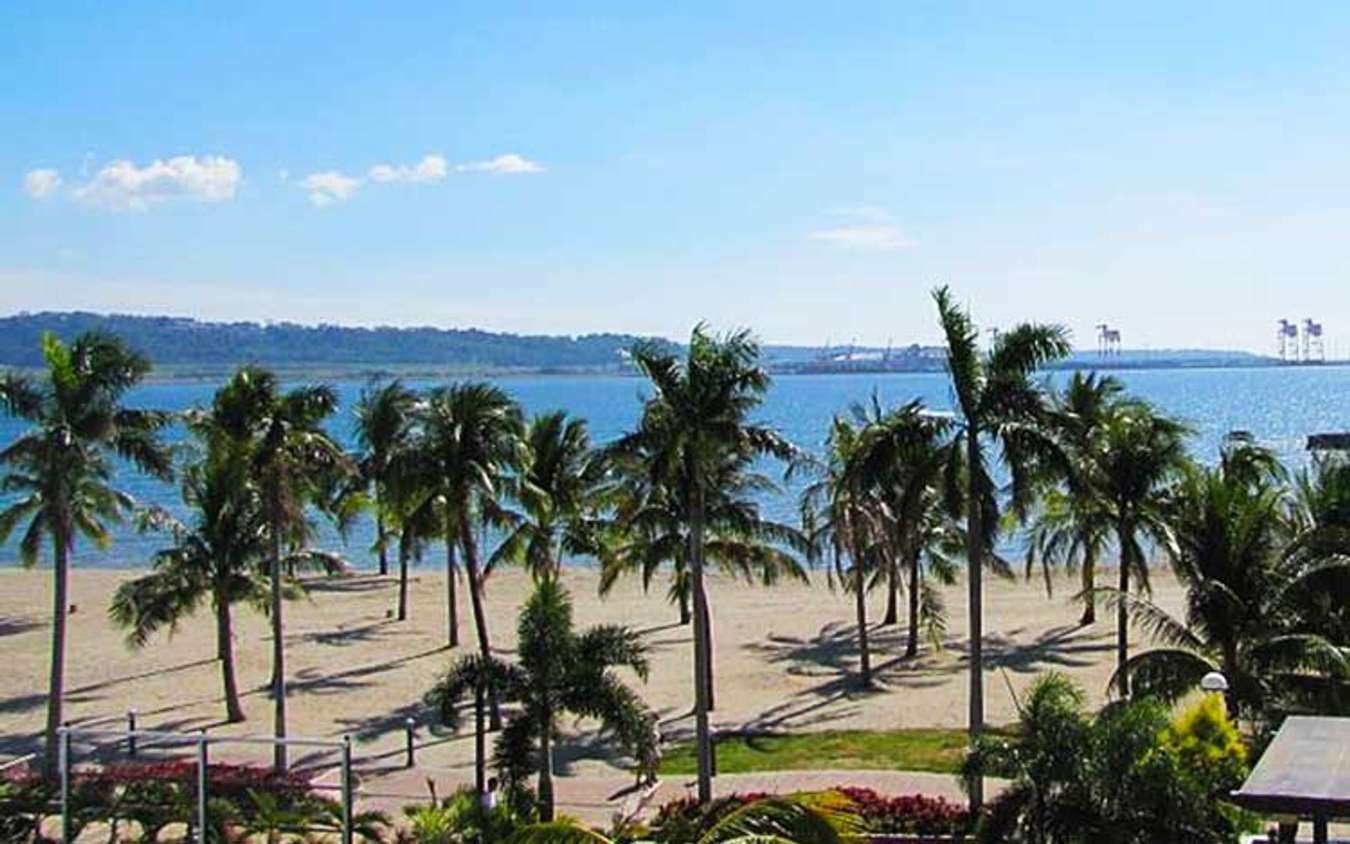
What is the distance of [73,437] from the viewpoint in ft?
83.1

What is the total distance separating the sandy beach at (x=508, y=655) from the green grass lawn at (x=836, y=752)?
3.52 ft

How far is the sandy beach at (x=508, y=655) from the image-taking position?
30.5 meters

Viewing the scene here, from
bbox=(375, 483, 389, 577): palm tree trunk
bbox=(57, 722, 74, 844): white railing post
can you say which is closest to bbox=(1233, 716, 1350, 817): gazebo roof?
bbox=(57, 722, 74, 844): white railing post

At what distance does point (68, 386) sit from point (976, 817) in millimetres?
16403

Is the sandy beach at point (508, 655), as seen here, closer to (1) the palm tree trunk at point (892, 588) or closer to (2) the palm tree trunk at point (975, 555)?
(1) the palm tree trunk at point (892, 588)

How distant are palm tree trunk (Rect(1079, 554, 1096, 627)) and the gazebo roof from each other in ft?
23.8

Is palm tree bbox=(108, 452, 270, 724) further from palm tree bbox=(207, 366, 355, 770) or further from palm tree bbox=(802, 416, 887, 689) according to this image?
palm tree bbox=(802, 416, 887, 689)

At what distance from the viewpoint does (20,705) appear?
3394 cm

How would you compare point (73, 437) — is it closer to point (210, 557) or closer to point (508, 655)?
point (210, 557)

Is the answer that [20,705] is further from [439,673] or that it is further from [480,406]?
[480,406]

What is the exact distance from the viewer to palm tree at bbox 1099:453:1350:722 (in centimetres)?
2070

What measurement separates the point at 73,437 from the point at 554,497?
11924mm

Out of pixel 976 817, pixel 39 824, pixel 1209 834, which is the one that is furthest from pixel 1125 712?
pixel 39 824

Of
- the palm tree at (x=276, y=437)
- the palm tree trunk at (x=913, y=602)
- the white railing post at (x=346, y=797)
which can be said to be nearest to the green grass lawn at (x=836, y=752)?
the white railing post at (x=346, y=797)
